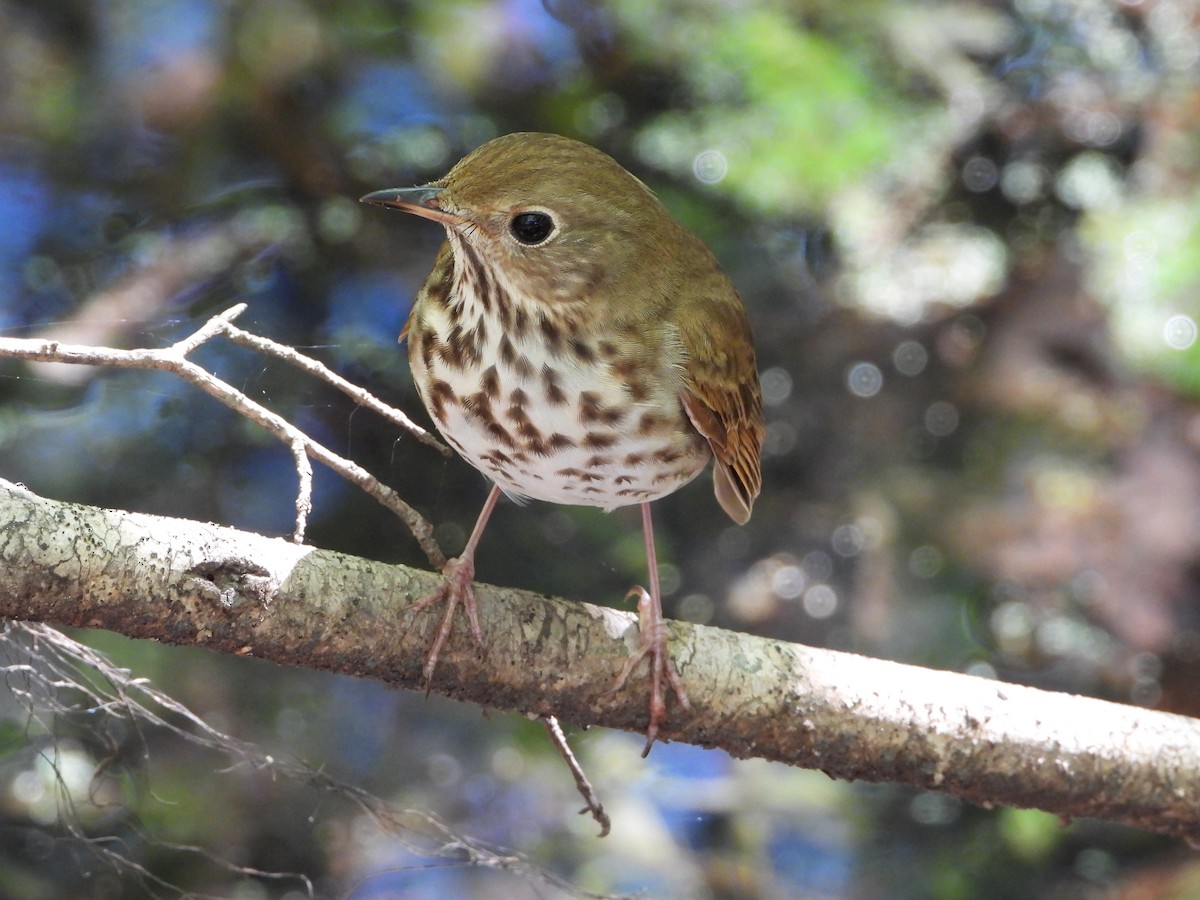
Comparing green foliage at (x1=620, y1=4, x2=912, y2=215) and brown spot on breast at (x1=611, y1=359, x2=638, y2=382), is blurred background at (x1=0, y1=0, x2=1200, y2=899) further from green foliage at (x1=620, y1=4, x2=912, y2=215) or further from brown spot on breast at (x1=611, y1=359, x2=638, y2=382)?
brown spot on breast at (x1=611, y1=359, x2=638, y2=382)

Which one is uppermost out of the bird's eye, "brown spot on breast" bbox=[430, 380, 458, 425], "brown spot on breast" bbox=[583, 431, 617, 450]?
the bird's eye

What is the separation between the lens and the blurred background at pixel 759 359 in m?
2.19

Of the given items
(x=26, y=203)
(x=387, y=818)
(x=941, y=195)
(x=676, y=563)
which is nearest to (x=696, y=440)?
(x=387, y=818)

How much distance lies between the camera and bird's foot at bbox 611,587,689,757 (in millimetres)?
1832

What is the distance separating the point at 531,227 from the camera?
1.80 meters

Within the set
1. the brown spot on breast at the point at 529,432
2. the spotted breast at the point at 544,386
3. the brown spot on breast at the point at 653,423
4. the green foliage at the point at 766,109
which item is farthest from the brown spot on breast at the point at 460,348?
the green foliage at the point at 766,109

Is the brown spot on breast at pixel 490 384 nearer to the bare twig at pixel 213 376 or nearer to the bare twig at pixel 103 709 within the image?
the bare twig at pixel 213 376

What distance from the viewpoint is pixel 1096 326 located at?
10.6ft

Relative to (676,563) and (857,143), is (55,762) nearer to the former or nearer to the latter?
(676,563)

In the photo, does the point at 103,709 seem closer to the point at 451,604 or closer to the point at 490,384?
the point at 451,604

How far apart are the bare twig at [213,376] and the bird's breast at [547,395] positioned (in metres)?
0.14

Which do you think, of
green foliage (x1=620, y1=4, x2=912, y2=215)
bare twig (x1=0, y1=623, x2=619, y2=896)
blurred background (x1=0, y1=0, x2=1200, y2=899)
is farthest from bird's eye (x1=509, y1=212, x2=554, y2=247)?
green foliage (x1=620, y1=4, x2=912, y2=215)

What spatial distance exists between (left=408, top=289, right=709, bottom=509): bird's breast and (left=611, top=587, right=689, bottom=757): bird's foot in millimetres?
204

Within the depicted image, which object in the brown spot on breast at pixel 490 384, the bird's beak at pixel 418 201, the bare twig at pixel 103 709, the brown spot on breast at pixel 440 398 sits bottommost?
the bare twig at pixel 103 709
